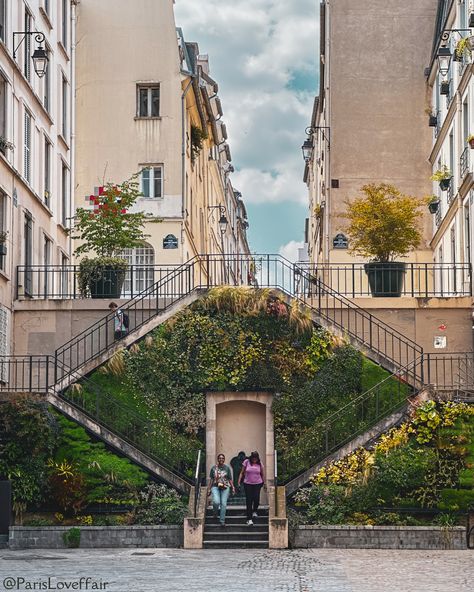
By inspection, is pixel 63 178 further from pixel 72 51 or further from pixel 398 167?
pixel 398 167

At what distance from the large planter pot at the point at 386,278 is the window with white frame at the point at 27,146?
9382 mm

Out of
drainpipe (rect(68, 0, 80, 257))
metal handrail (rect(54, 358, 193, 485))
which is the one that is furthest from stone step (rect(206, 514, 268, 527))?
drainpipe (rect(68, 0, 80, 257))

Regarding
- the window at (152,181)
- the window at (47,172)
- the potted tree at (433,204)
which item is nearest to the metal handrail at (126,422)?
the window at (47,172)

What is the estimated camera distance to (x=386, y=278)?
34125 millimetres

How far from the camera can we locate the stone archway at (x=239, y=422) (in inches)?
1229

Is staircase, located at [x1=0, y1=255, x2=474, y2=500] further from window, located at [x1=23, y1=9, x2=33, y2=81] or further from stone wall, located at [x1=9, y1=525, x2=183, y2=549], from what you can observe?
window, located at [x1=23, y1=9, x2=33, y2=81]

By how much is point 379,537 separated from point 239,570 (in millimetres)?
5661

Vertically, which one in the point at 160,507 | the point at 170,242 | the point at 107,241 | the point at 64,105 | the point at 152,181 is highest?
the point at 64,105

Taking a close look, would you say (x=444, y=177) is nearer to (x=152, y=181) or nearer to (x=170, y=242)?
(x=170, y=242)

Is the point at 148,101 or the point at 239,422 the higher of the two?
the point at 148,101

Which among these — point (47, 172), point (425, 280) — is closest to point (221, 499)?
point (425, 280)

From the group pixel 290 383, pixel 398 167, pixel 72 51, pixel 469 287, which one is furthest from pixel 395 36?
pixel 290 383

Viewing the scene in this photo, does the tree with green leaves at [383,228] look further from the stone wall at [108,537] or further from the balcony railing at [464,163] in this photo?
the stone wall at [108,537]

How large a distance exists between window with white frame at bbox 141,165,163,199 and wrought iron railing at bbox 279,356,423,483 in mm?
15880
